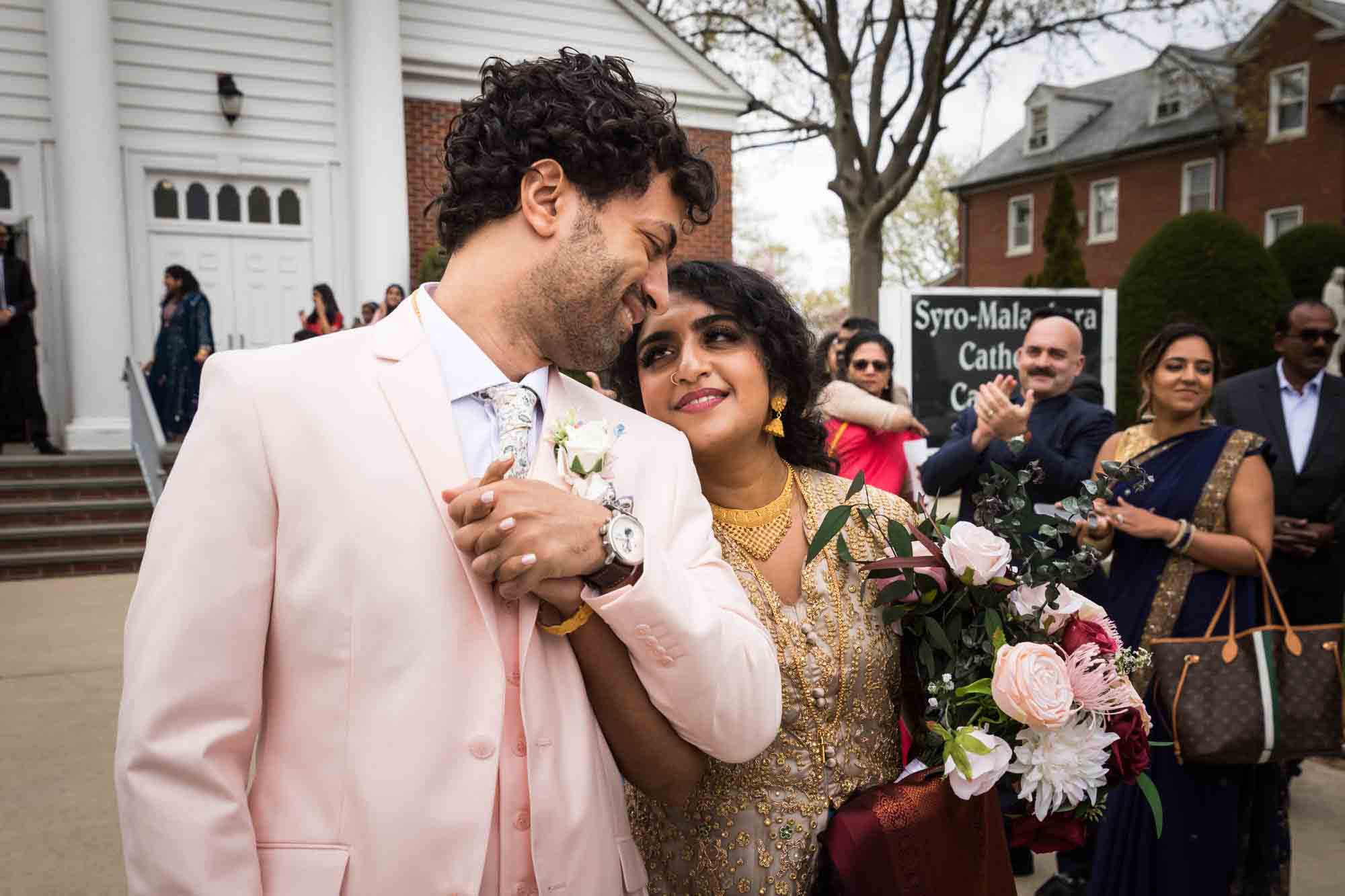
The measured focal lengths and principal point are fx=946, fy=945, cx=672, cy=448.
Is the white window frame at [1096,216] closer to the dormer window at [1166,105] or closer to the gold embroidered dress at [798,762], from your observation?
the dormer window at [1166,105]

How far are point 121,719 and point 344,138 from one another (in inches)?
451

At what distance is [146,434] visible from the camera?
358 inches

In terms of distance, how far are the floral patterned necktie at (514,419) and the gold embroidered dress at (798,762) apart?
0.71 meters

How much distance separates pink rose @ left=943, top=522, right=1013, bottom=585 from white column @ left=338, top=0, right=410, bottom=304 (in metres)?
10.2

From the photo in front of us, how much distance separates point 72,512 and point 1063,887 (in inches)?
346

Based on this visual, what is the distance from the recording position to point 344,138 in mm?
11445

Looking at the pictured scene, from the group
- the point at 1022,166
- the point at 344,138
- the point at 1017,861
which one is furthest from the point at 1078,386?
the point at 1022,166

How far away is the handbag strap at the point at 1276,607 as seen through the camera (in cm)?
313

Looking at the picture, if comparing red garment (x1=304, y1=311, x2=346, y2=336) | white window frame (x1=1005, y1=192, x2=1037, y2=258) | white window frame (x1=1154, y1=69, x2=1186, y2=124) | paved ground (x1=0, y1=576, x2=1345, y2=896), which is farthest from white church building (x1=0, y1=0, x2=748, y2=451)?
white window frame (x1=1005, y1=192, x2=1037, y2=258)

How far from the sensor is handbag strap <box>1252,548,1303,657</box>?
3133mm

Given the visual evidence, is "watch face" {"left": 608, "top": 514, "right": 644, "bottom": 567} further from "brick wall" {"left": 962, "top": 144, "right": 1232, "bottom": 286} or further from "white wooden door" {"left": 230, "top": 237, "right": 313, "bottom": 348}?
"brick wall" {"left": 962, "top": 144, "right": 1232, "bottom": 286}

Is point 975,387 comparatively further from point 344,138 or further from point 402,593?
point 344,138

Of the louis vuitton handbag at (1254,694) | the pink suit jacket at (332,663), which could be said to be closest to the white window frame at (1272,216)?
the louis vuitton handbag at (1254,694)

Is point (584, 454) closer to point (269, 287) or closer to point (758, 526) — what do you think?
point (758, 526)
